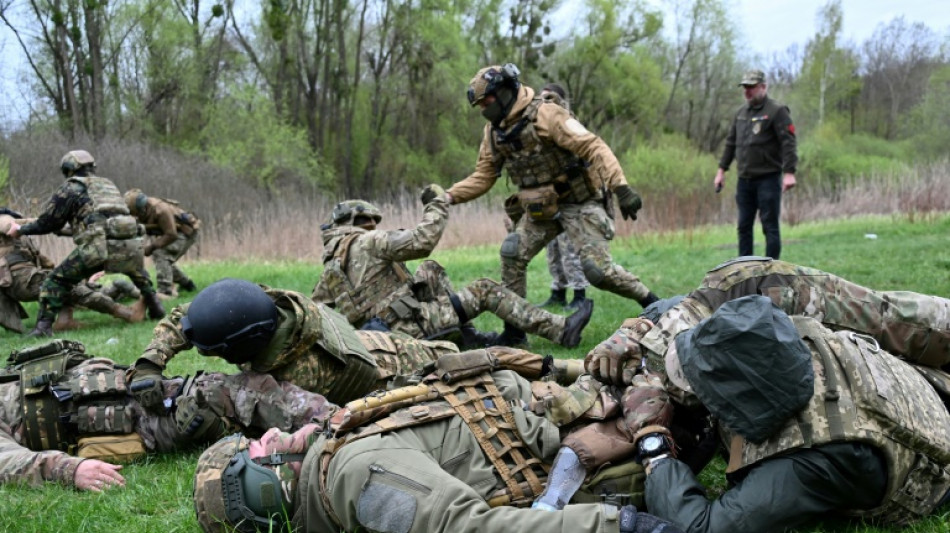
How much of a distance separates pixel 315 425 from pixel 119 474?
1.28m

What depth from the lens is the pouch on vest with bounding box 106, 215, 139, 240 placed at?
8125 millimetres

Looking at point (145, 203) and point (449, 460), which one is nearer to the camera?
point (449, 460)

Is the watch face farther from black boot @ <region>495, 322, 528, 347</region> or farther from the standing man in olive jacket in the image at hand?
the standing man in olive jacket

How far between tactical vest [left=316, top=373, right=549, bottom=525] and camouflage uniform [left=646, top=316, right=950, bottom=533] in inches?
18.1

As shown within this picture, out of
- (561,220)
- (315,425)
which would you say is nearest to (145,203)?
(561,220)

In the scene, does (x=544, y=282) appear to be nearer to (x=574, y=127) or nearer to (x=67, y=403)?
(x=574, y=127)

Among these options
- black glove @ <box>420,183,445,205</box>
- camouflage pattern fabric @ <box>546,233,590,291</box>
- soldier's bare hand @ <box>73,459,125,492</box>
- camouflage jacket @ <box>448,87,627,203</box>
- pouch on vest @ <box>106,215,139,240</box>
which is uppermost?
camouflage jacket @ <box>448,87,627,203</box>

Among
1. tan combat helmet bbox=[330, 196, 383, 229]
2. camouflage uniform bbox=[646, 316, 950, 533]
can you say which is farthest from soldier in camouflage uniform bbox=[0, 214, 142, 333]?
camouflage uniform bbox=[646, 316, 950, 533]

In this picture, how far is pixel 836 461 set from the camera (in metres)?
2.38

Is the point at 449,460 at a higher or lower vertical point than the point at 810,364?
lower

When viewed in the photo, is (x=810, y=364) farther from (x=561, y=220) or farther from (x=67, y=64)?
(x=67, y=64)

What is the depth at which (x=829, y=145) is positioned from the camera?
35.7 metres

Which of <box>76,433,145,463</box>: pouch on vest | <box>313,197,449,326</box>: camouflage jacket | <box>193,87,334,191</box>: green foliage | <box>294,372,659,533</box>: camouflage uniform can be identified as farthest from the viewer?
<box>193,87,334,191</box>: green foliage

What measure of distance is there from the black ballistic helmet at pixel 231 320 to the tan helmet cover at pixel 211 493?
0.81m
